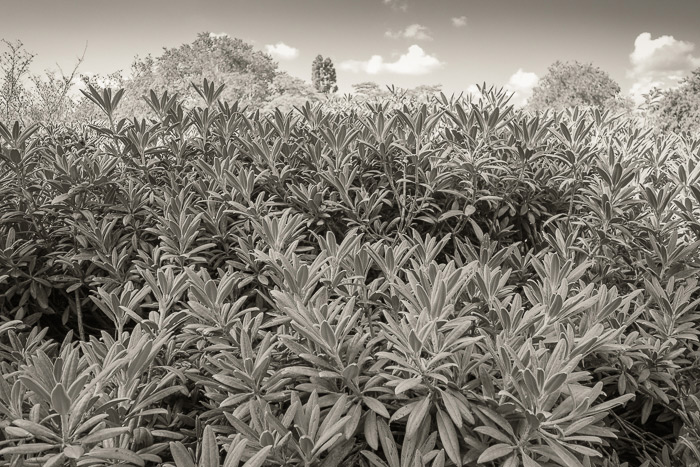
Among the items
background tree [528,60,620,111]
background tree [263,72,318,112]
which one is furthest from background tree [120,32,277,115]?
background tree [528,60,620,111]

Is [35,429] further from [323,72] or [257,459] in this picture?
[323,72]

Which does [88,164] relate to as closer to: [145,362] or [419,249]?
[145,362]

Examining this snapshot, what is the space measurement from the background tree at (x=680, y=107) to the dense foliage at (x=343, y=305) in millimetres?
27228

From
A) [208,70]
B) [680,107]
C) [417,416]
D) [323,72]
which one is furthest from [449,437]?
[323,72]

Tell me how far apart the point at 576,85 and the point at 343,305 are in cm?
6000

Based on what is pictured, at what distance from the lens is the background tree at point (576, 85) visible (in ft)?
176

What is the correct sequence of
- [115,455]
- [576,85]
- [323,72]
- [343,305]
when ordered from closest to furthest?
[115,455] < [343,305] < [576,85] < [323,72]

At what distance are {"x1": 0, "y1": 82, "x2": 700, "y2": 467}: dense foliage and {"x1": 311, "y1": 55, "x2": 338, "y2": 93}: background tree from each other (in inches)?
2945

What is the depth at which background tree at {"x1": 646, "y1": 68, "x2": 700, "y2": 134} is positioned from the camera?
85.6 ft

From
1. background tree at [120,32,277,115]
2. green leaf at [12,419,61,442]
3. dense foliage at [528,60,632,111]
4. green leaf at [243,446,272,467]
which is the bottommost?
green leaf at [243,446,272,467]

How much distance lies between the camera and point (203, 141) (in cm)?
334

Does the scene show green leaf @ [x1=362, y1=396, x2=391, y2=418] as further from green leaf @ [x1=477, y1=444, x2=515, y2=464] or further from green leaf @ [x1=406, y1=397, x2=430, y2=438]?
green leaf @ [x1=477, y1=444, x2=515, y2=464]

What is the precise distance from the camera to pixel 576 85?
177 feet

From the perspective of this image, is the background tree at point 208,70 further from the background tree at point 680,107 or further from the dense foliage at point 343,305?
the dense foliage at point 343,305
